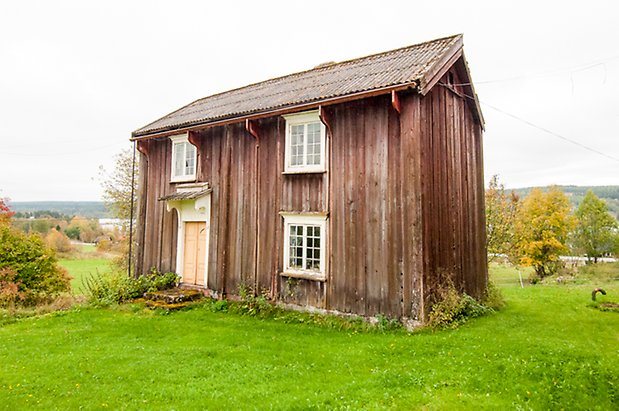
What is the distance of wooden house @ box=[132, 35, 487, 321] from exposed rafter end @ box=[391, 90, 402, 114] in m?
0.03

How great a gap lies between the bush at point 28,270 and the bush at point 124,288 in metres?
2.47

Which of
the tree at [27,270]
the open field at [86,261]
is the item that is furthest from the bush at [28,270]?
the open field at [86,261]

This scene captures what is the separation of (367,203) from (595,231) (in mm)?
34916

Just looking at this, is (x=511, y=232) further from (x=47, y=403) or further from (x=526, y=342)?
(x=47, y=403)

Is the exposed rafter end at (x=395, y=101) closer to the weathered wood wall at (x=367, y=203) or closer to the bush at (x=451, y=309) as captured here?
the weathered wood wall at (x=367, y=203)

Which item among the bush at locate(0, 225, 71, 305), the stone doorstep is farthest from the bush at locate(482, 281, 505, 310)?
the bush at locate(0, 225, 71, 305)

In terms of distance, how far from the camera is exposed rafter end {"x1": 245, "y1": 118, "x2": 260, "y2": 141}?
12.5 m

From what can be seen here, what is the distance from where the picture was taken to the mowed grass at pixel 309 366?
571cm

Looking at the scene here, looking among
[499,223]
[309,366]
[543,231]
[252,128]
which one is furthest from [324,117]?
[543,231]

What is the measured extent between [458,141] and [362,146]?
381cm

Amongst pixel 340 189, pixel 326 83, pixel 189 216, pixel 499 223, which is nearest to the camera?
pixel 340 189

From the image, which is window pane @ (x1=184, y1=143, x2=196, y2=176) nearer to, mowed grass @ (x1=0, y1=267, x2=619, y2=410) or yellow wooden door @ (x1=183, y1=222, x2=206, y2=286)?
yellow wooden door @ (x1=183, y1=222, x2=206, y2=286)

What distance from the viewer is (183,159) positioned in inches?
600

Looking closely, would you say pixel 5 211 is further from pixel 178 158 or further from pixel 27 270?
pixel 178 158
